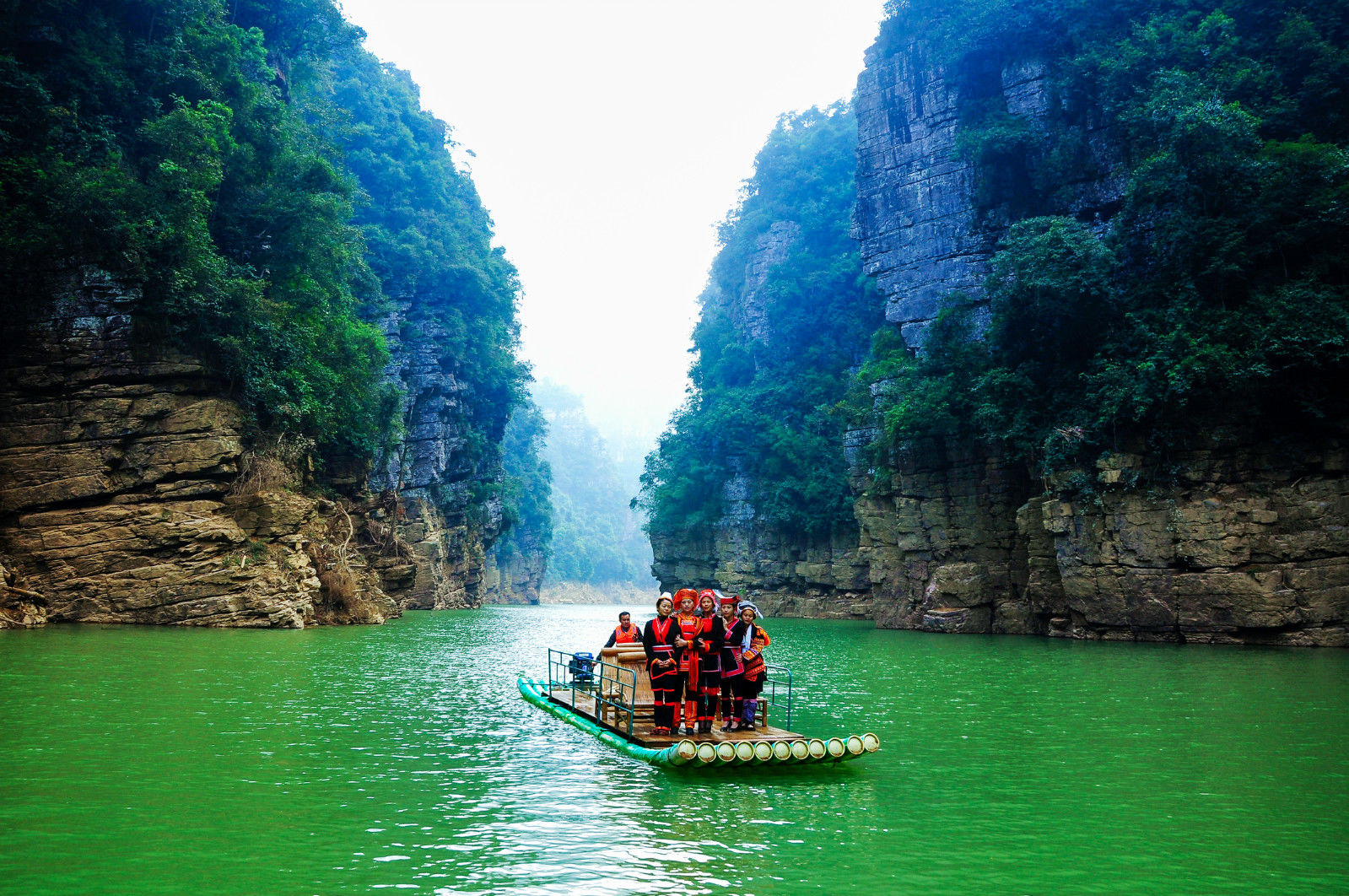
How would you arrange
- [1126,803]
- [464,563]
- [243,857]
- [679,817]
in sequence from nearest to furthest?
1. [243,857]
2. [679,817]
3. [1126,803]
4. [464,563]

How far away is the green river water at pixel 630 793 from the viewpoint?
20.7 ft

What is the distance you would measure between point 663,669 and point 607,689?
2.93 m

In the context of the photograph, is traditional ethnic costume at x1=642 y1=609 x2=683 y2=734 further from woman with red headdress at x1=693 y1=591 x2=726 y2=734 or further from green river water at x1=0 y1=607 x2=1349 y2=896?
green river water at x1=0 y1=607 x2=1349 y2=896

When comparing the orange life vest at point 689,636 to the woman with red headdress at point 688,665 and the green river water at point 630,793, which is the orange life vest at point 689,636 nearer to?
the woman with red headdress at point 688,665

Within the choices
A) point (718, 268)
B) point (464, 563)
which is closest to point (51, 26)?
point (464, 563)

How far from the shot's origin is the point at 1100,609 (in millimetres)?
26547

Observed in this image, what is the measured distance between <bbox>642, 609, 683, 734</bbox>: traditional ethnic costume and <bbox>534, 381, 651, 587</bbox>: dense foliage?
10015 centimetres

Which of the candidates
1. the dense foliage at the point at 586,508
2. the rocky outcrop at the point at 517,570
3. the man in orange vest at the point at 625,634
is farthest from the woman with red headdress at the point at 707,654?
the dense foliage at the point at 586,508

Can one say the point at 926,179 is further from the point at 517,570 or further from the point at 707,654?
the point at 517,570

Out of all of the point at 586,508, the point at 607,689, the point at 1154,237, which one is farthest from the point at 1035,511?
the point at 586,508

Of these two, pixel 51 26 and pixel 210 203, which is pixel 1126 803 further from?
pixel 51 26

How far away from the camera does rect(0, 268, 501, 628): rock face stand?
2400 cm

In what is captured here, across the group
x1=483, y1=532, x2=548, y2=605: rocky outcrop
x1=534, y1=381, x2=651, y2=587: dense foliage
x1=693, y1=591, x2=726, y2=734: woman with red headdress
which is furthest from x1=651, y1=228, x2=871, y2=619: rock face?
x1=534, y1=381, x2=651, y2=587: dense foliage

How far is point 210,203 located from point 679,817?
25136 millimetres
